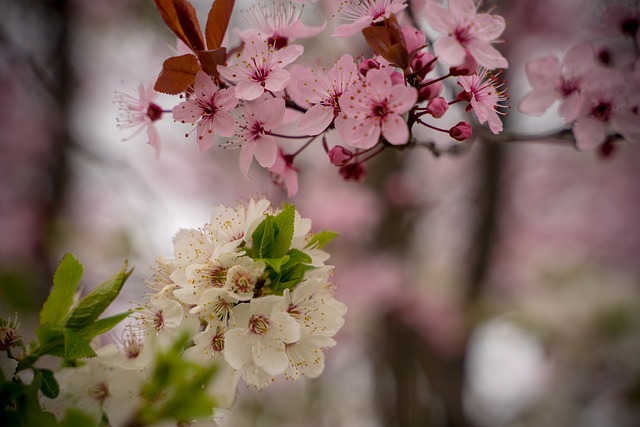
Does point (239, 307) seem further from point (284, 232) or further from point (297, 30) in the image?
point (297, 30)

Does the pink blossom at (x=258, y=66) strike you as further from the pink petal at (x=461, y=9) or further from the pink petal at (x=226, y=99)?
the pink petal at (x=461, y=9)

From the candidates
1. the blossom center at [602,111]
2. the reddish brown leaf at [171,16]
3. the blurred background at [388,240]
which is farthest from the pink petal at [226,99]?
the blurred background at [388,240]

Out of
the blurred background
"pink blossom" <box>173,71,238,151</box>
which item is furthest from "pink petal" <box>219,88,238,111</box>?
the blurred background

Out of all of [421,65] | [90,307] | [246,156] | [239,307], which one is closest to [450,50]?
[421,65]

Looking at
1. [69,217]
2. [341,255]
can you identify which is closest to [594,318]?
[341,255]

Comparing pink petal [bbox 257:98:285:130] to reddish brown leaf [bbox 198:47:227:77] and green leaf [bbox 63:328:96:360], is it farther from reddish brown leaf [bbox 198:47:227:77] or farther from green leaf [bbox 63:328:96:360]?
→ green leaf [bbox 63:328:96:360]
